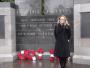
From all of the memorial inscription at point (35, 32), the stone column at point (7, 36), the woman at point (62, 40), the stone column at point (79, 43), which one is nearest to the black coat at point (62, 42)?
the woman at point (62, 40)

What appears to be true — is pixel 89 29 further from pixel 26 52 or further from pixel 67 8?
pixel 26 52

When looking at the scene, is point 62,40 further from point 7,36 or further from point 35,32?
point 35,32

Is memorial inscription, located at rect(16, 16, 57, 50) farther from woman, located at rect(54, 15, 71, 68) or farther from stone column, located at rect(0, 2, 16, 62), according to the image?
woman, located at rect(54, 15, 71, 68)

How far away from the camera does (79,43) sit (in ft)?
34.5

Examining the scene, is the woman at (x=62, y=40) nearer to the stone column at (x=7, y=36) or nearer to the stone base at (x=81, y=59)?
the stone base at (x=81, y=59)

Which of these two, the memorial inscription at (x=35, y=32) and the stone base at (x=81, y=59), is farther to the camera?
the memorial inscription at (x=35, y=32)

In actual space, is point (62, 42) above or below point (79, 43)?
above

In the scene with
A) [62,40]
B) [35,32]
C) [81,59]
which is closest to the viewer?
[62,40]

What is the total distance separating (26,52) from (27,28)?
108cm

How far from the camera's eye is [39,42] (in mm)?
11844

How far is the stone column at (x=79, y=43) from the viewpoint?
34.0 feet

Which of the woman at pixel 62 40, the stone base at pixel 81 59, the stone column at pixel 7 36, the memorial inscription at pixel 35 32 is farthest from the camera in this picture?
the memorial inscription at pixel 35 32

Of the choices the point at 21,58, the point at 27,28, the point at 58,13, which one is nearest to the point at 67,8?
the point at 58,13

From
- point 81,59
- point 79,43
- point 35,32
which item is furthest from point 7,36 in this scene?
point 81,59
